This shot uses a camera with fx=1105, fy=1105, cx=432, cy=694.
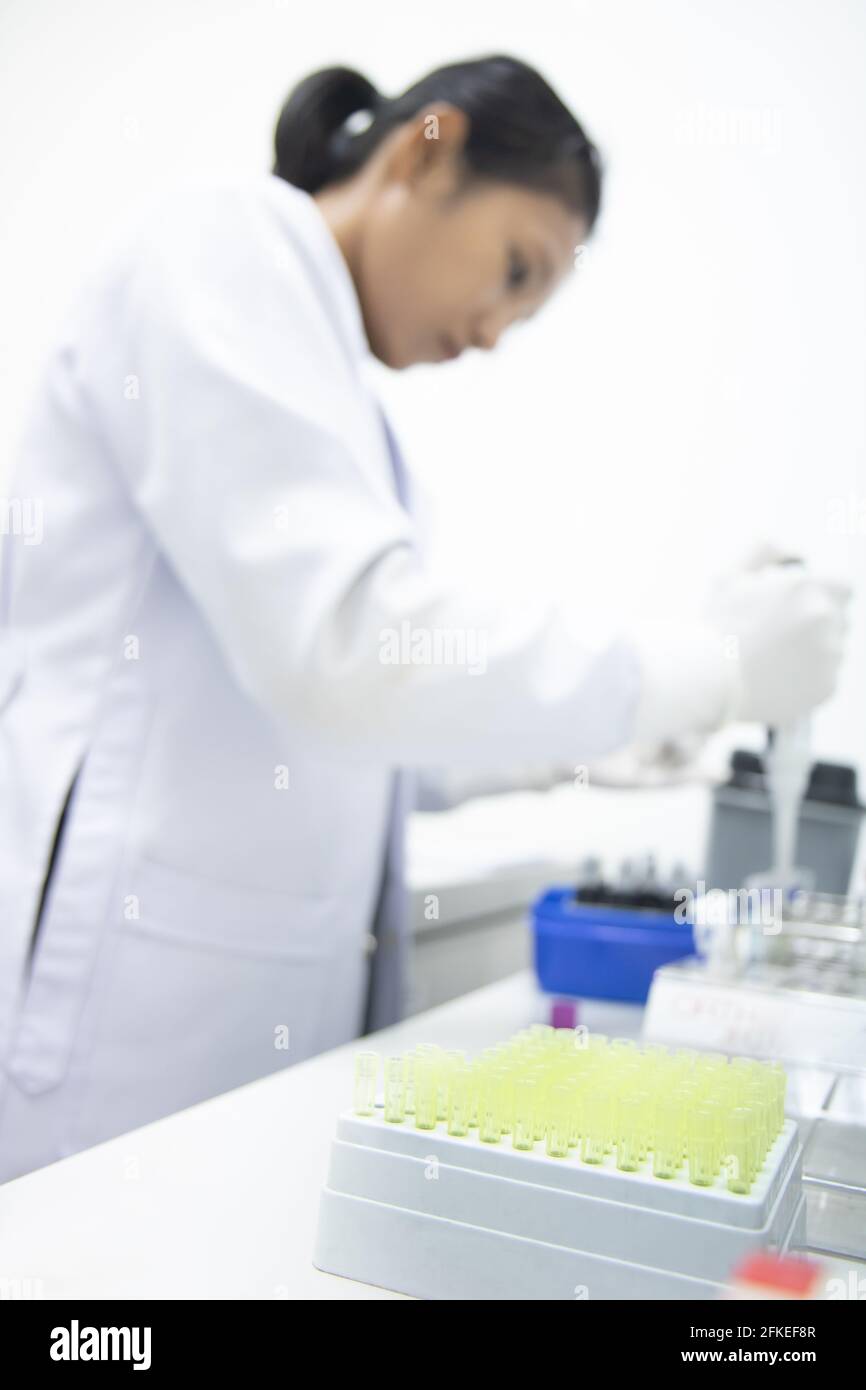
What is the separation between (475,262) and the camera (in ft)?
3.18

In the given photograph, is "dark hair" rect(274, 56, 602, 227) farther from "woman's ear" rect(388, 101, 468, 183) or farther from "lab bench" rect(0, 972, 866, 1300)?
"lab bench" rect(0, 972, 866, 1300)

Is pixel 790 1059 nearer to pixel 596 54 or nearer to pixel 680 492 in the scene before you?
pixel 680 492

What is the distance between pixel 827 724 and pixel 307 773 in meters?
0.87

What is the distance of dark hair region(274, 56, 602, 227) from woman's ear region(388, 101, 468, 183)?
0.01 meters

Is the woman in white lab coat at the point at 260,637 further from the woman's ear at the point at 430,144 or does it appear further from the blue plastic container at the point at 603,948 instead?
the blue plastic container at the point at 603,948

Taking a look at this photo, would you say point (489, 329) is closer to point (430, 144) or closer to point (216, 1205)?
point (430, 144)

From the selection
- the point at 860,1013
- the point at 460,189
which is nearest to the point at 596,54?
the point at 460,189

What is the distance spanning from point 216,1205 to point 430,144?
0.83m

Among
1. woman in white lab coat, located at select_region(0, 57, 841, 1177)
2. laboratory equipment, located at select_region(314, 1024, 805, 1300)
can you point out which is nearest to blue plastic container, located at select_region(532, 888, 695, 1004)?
woman in white lab coat, located at select_region(0, 57, 841, 1177)

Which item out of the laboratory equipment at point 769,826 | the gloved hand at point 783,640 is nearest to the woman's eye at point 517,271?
the gloved hand at point 783,640

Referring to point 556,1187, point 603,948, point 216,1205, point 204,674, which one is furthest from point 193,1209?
point 603,948

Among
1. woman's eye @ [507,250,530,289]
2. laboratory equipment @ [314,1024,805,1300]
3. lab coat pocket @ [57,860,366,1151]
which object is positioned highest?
woman's eye @ [507,250,530,289]

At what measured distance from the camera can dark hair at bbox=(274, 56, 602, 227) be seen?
3.10 ft

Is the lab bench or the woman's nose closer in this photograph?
the lab bench
